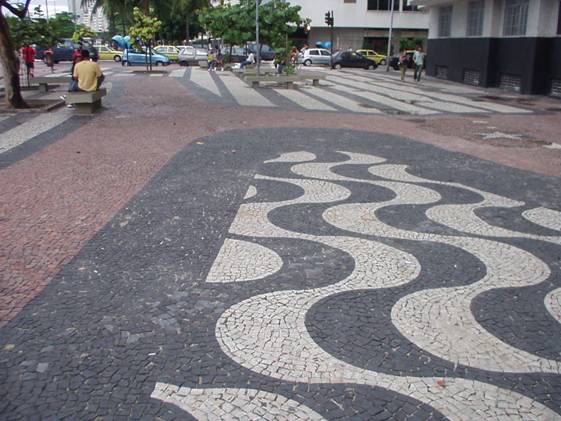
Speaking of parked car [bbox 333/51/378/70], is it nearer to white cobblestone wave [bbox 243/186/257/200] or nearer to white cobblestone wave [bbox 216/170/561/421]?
white cobblestone wave [bbox 243/186/257/200]

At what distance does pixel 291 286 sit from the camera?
4.64 m

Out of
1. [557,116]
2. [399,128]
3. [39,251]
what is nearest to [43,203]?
[39,251]

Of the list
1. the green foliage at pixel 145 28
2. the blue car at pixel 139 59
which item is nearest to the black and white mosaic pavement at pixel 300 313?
the green foliage at pixel 145 28

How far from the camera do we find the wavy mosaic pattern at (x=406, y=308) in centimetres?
333

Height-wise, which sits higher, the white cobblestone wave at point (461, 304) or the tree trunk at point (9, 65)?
the tree trunk at point (9, 65)

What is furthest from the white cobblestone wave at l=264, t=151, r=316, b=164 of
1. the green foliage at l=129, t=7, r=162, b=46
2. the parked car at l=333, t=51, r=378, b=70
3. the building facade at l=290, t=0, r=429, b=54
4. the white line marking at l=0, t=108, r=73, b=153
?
the building facade at l=290, t=0, r=429, b=54

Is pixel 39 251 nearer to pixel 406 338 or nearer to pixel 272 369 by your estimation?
pixel 272 369

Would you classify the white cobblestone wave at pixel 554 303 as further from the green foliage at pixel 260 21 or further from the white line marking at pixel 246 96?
the green foliage at pixel 260 21

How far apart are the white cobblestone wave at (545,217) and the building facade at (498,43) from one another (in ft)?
54.6

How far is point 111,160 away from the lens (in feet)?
29.9

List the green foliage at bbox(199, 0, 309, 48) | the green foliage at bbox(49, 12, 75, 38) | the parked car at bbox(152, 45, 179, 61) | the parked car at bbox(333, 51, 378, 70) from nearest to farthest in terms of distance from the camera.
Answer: the green foliage at bbox(49, 12, 75, 38) < the green foliage at bbox(199, 0, 309, 48) < the parked car at bbox(333, 51, 378, 70) < the parked car at bbox(152, 45, 179, 61)

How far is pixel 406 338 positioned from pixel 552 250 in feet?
7.92

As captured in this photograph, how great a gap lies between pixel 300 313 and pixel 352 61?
43702mm

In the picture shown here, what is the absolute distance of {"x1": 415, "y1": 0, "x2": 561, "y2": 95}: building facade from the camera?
71.7 feet
